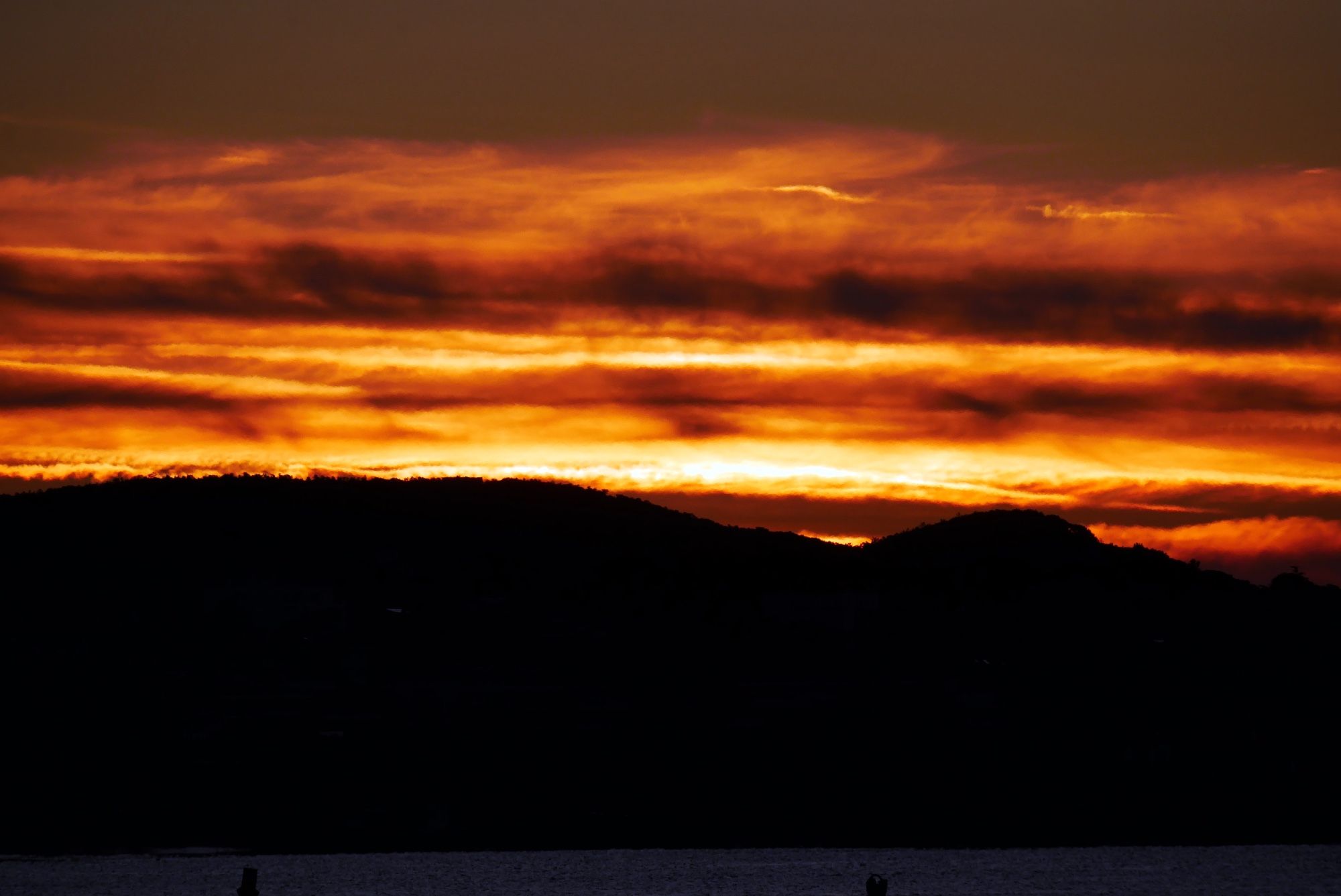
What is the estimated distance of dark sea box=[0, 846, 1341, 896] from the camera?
443ft

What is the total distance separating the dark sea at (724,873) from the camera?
135 m

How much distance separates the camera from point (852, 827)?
195500 millimetres

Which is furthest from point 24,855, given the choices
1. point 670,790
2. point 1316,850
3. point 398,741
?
point 1316,850

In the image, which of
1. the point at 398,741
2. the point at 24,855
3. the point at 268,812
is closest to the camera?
the point at 24,855

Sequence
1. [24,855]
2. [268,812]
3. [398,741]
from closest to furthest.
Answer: [24,855]
[268,812]
[398,741]

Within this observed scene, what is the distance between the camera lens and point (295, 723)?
19212 centimetres

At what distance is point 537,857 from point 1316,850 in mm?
74162

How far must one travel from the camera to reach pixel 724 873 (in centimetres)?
15425

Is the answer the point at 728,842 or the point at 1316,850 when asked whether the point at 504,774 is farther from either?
the point at 1316,850

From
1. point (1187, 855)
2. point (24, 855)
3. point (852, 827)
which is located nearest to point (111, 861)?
point (24, 855)

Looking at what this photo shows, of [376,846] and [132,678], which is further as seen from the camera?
[132,678]

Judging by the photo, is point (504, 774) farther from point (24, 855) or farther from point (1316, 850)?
point (1316, 850)

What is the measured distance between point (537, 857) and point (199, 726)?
118 feet

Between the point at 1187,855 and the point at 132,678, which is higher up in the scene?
the point at 132,678
